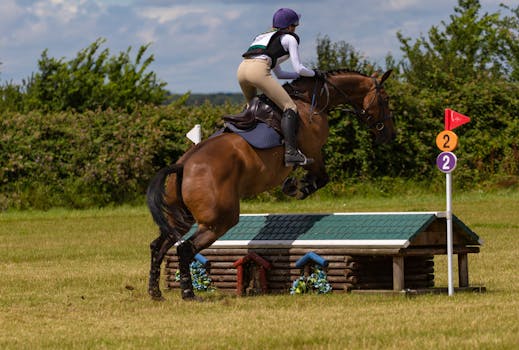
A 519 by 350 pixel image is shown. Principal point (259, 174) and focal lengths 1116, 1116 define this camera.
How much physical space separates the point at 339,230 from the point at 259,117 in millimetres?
1438

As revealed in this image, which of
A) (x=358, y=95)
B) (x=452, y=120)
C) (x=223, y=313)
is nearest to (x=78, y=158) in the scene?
(x=358, y=95)

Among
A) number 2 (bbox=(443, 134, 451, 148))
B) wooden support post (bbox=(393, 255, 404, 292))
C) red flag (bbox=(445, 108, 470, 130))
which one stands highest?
red flag (bbox=(445, 108, 470, 130))

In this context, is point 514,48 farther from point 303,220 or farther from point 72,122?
point 303,220

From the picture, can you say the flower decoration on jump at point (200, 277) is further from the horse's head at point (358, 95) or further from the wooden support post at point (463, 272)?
the wooden support post at point (463, 272)

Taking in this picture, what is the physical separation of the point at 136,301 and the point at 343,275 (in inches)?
82.5

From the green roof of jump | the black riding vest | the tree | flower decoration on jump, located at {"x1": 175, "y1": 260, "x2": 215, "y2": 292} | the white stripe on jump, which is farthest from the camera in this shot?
the tree

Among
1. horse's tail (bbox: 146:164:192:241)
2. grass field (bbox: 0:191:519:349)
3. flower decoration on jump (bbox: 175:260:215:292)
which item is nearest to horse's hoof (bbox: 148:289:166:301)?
grass field (bbox: 0:191:519:349)

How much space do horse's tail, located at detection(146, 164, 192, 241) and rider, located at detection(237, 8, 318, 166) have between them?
1.13m

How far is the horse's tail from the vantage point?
431 inches

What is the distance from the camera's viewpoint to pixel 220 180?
11.0 meters

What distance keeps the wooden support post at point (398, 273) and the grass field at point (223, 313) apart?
8.3 inches

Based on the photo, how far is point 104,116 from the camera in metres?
27.0

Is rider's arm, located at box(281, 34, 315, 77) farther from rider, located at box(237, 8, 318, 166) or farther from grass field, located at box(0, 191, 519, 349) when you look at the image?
grass field, located at box(0, 191, 519, 349)

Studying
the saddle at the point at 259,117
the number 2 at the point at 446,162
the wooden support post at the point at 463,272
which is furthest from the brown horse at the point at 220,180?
the wooden support post at the point at 463,272
